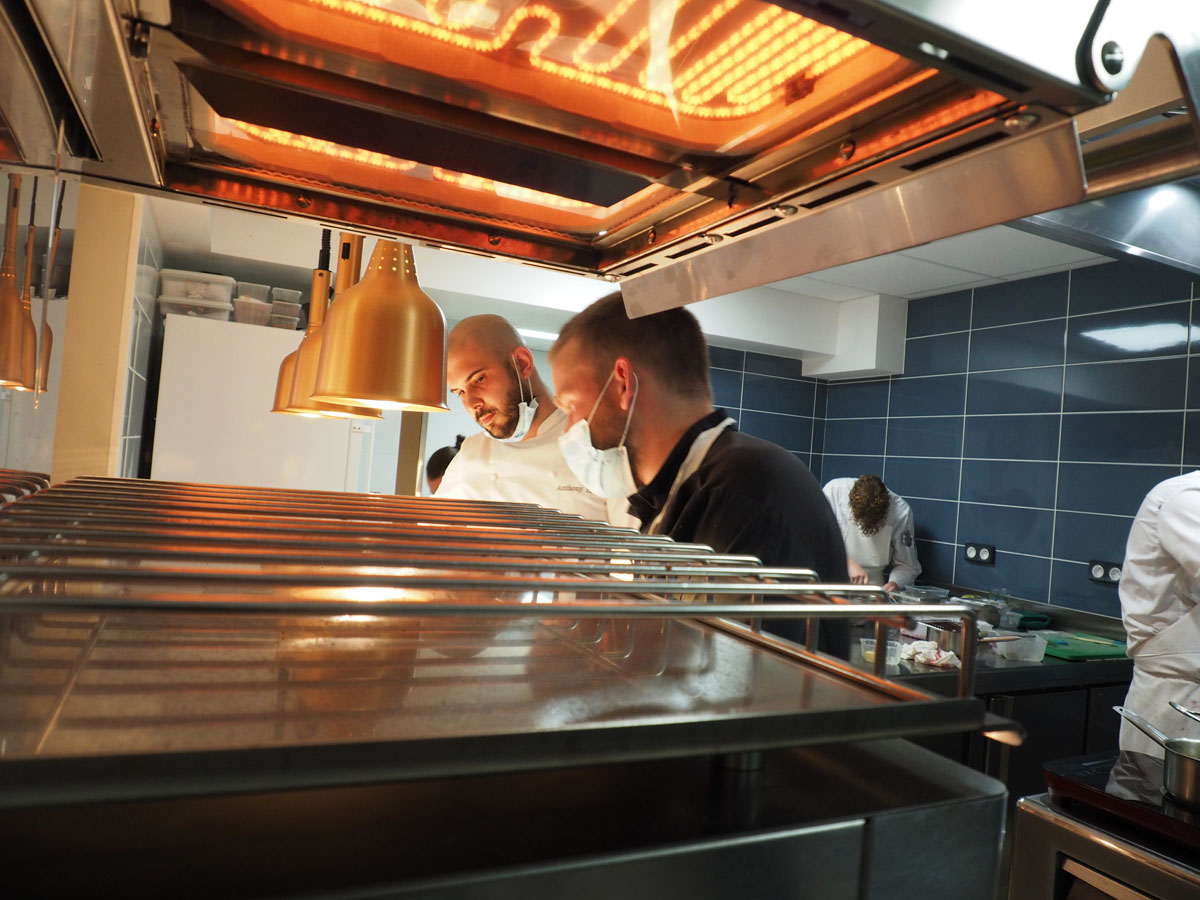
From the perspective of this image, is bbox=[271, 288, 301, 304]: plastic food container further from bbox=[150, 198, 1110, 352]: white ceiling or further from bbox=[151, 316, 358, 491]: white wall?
bbox=[151, 316, 358, 491]: white wall

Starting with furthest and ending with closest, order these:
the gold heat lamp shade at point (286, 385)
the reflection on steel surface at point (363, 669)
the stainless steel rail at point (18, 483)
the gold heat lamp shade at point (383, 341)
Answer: the gold heat lamp shade at point (286, 385) → the gold heat lamp shade at point (383, 341) → the stainless steel rail at point (18, 483) → the reflection on steel surface at point (363, 669)

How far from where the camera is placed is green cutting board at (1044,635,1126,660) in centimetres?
255

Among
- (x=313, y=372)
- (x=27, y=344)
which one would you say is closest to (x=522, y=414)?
(x=313, y=372)

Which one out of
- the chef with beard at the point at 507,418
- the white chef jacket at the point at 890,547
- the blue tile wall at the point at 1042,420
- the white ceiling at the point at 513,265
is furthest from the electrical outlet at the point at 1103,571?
the chef with beard at the point at 507,418

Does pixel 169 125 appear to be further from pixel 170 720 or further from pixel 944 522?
pixel 944 522

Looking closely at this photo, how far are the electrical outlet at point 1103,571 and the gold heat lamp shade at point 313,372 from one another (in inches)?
115

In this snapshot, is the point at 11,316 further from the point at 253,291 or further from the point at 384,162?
the point at 253,291

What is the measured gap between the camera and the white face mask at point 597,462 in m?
1.49

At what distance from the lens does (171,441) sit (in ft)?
9.14

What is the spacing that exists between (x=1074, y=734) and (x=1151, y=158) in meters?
2.51

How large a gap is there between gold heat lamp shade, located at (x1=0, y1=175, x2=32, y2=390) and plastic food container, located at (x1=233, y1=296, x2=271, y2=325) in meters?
1.92

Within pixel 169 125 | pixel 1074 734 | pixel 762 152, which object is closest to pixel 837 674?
pixel 762 152

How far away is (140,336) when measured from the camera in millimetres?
2496

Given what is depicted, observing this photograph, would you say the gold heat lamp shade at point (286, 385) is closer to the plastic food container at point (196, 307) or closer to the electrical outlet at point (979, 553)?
the plastic food container at point (196, 307)
